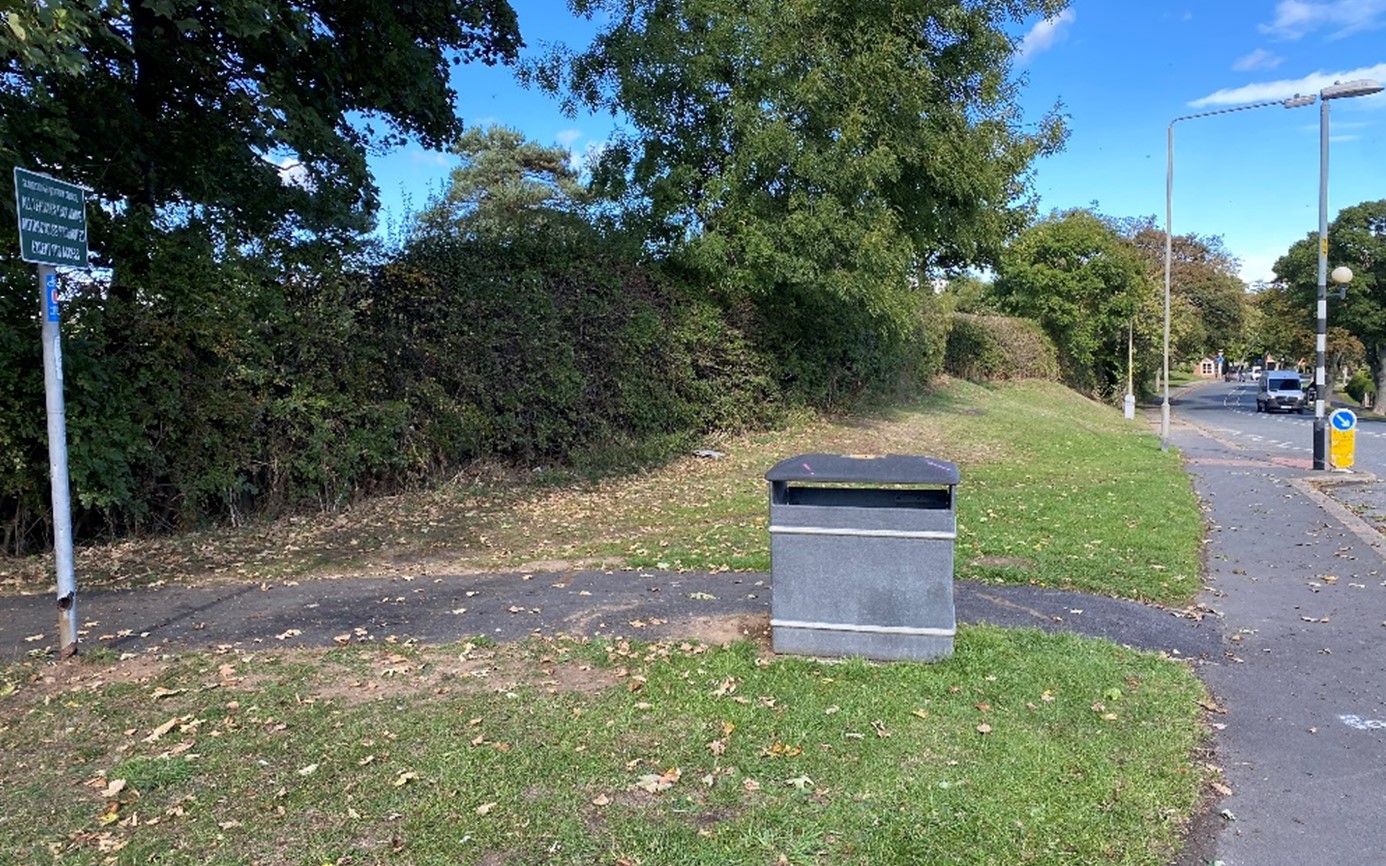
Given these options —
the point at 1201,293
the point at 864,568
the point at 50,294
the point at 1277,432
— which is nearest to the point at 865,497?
the point at 864,568

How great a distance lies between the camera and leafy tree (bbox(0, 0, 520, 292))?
23.8ft

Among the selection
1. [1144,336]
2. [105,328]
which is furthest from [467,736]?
[1144,336]

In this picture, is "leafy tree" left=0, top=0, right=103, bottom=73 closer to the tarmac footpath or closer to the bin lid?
the bin lid

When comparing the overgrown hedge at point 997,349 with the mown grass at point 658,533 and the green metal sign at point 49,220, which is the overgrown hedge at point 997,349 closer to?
the mown grass at point 658,533

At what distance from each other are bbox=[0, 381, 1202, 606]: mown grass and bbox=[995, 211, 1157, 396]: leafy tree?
24.2 metres

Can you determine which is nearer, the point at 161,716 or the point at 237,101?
the point at 161,716

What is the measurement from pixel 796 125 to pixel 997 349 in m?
21.4

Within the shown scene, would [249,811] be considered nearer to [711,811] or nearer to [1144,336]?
[711,811]

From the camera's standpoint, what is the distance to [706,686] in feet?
14.8

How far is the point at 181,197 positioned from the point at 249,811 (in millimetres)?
7487

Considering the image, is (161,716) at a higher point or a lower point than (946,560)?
lower

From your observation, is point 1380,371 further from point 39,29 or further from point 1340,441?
point 39,29

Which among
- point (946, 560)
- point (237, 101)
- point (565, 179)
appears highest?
point (565, 179)

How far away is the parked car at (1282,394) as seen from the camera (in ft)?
131
